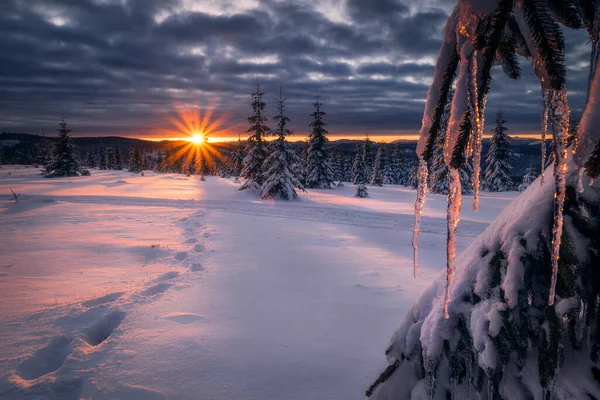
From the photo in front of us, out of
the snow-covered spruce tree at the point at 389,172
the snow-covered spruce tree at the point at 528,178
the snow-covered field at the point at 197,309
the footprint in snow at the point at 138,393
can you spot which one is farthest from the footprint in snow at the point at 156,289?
the snow-covered spruce tree at the point at 389,172

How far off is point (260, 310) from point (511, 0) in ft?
15.8

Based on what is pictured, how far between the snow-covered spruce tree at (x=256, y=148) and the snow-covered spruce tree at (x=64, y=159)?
89.3 feet

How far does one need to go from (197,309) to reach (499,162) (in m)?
37.2

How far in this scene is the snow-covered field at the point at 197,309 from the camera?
316 cm

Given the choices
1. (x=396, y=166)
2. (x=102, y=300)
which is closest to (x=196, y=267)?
(x=102, y=300)

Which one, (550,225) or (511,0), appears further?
(550,225)

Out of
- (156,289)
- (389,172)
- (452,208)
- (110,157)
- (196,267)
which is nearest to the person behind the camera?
(452,208)

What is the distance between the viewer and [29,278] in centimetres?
571

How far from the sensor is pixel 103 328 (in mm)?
4172

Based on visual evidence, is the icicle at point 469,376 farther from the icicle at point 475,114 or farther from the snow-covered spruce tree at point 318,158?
the snow-covered spruce tree at point 318,158

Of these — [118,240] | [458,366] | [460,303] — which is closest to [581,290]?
[460,303]

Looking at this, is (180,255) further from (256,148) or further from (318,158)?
(318,158)

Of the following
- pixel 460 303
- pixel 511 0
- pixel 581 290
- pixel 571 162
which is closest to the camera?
pixel 511 0

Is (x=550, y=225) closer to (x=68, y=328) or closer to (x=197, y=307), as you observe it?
(x=197, y=307)
